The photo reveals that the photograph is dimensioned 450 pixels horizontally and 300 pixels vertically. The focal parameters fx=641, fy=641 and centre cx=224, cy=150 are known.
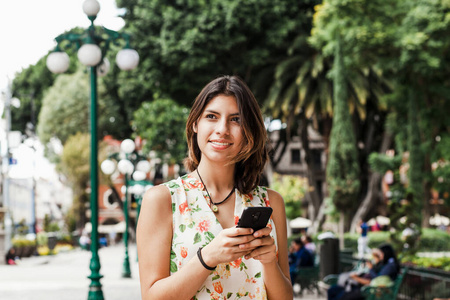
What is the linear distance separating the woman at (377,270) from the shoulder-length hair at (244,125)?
24.0ft

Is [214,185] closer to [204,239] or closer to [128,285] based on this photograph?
[204,239]

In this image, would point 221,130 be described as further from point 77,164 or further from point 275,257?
point 77,164

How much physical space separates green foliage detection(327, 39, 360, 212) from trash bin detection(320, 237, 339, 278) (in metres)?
16.3

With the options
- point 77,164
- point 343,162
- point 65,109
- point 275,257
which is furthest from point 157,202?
point 77,164

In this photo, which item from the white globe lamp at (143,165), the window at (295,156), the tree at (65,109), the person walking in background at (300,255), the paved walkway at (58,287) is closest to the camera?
the person walking in background at (300,255)

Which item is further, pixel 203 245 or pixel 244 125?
pixel 244 125

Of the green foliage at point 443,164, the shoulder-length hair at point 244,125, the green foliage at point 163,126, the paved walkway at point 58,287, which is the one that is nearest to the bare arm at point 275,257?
the shoulder-length hair at point 244,125

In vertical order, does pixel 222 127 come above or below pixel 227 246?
above

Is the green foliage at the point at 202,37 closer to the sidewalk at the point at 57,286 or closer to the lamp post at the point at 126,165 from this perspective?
the lamp post at the point at 126,165

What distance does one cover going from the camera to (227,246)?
2188 mm

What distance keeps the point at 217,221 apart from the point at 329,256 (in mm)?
11565

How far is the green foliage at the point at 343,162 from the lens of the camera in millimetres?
29594

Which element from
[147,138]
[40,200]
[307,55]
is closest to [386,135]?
[307,55]

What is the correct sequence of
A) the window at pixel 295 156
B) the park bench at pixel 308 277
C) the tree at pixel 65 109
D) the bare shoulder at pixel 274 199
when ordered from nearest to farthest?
the bare shoulder at pixel 274 199 → the park bench at pixel 308 277 → the tree at pixel 65 109 → the window at pixel 295 156
